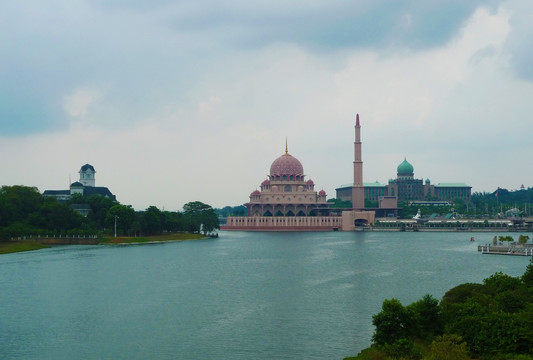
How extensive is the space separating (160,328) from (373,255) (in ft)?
172

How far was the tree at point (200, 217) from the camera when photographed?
14488cm

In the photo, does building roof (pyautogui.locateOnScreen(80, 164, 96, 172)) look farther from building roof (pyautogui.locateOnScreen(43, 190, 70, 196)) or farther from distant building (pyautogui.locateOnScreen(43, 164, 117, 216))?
building roof (pyautogui.locateOnScreen(43, 190, 70, 196))

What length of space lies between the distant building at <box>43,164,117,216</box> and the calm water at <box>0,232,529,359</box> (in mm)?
84331

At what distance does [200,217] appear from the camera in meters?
154

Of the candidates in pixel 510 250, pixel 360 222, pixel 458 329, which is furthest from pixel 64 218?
pixel 458 329

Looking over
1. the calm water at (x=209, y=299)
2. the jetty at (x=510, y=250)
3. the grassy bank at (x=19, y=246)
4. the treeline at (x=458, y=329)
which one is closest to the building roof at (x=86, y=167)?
the grassy bank at (x=19, y=246)

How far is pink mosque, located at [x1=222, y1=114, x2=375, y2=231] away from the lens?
599 feet

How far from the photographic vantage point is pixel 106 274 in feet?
220

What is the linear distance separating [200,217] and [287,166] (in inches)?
1806

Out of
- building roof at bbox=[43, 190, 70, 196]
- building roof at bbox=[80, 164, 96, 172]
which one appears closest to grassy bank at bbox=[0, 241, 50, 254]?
building roof at bbox=[43, 190, 70, 196]

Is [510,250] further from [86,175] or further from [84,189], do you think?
[86,175]

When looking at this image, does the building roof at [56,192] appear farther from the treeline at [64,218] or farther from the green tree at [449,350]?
the green tree at [449,350]

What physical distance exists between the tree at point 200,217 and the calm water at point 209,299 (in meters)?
53.8

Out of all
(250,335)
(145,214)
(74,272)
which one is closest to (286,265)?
(74,272)
